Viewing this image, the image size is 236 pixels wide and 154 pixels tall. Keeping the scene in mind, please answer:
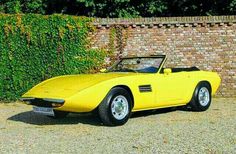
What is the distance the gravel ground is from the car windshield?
1015 mm

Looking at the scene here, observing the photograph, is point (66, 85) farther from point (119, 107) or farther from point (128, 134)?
point (128, 134)

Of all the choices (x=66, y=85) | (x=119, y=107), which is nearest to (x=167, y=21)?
(x=119, y=107)

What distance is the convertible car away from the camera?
8.57 m

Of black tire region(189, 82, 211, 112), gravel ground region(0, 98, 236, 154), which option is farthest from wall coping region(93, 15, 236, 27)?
gravel ground region(0, 98, 236, 154)

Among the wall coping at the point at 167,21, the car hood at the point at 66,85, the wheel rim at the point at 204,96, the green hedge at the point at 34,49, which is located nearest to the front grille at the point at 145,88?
the car hood at the point at 66,85

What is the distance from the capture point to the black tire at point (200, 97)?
1079cm

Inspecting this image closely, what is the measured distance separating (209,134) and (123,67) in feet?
10.5

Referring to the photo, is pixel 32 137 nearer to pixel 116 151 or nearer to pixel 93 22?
pixel 116 151

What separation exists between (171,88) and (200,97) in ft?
3.92

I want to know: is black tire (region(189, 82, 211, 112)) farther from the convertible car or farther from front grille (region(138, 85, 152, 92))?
front grille (region(138, 85, 152, 92))

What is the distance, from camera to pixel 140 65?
10.2 m

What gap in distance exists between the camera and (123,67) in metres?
10.5

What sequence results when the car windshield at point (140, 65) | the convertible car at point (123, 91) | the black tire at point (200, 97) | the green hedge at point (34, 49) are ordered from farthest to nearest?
the green hedge at point (34, 49)
the black tire at point (200, 97)
the car windshield at point (140, 65)
the convertible car at point (123, 91)

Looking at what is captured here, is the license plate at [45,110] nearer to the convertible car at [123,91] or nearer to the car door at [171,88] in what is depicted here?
the convertible car at [123,91]
